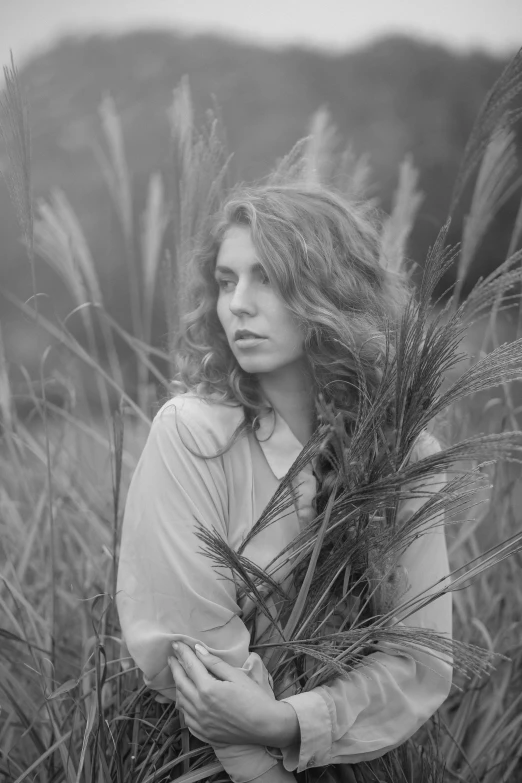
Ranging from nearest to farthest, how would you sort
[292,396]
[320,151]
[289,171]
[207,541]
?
[207,541]
[292,396]
[289,171]
[320,151]

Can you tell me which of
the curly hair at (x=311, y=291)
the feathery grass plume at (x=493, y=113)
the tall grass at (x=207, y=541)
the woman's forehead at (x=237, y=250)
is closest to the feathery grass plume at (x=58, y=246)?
the tall grass at (x=207, y=541)

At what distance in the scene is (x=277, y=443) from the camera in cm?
134

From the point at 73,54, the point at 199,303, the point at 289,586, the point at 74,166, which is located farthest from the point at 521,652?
the point at 73,54

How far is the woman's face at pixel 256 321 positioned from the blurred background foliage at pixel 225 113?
1.36 m

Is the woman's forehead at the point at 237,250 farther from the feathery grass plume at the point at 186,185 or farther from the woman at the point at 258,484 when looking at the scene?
the feathery grass plume at the point at 186,185

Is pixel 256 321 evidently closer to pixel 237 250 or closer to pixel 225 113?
pixel 237 250

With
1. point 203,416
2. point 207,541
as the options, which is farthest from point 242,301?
point 207,541

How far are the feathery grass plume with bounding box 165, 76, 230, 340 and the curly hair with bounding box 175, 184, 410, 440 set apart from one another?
0.62 ft

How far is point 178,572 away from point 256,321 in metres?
0.42

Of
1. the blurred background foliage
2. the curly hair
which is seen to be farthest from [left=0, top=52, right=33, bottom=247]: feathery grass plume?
the blurred background foliage

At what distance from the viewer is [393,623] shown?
3.90ft

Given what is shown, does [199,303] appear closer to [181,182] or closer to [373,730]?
[181,182]

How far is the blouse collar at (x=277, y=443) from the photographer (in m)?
1.32

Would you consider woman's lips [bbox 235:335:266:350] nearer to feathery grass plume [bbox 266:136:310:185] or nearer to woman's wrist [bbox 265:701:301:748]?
feathery grass plume [bbox 266:136:310:185]
